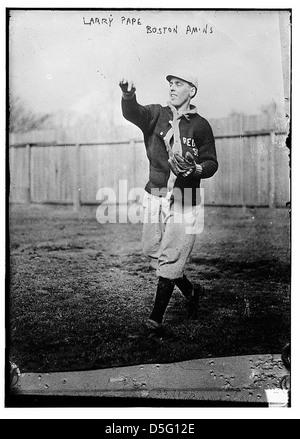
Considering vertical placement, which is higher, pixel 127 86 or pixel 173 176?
pixel 127 86

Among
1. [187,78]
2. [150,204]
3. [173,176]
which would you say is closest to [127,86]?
[187,78]

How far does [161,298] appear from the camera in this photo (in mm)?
4816

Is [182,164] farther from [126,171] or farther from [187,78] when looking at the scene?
[187,78]

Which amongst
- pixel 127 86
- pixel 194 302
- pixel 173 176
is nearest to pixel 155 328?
pixel 194 302

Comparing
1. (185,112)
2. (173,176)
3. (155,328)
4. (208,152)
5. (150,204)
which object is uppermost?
(185,112)

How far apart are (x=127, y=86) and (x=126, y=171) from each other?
597mm

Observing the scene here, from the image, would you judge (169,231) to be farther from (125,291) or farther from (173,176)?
(125,291)

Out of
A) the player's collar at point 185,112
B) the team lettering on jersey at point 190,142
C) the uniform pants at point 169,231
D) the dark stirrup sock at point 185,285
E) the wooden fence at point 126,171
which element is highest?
the player's collar at point 185,112

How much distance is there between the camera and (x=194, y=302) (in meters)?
4.84

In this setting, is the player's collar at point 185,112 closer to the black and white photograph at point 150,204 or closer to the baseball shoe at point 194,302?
the black and white photograph at point 150,204

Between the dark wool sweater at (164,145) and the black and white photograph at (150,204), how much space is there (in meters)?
0.01

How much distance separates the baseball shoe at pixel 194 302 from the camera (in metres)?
4.84

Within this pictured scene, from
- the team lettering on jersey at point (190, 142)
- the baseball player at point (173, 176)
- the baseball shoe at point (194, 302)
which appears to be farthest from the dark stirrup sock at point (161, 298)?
the team lettering on jersey at point (190, 142)

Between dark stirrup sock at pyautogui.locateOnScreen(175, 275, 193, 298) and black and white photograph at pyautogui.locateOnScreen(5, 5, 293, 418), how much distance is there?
0.4 inches
